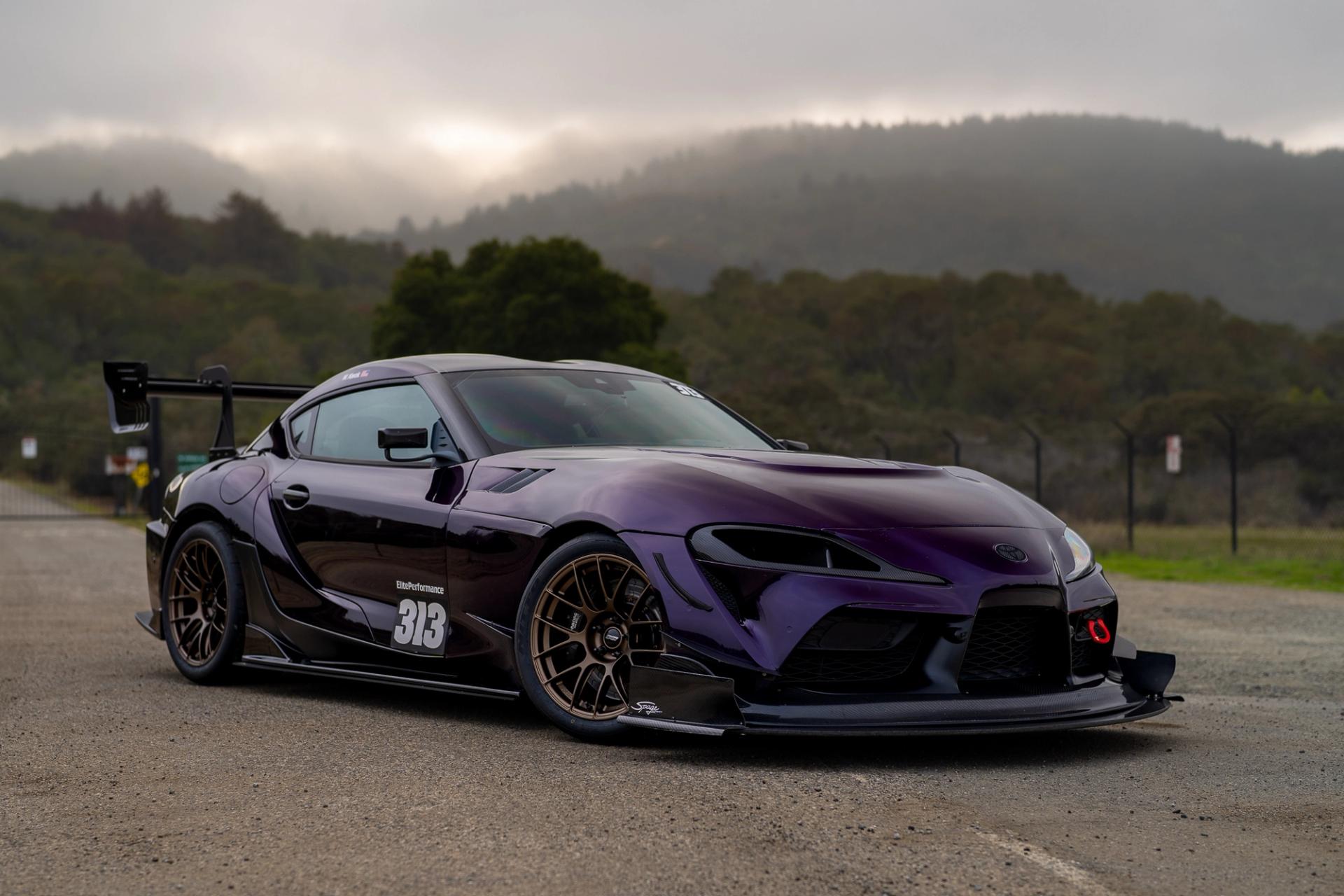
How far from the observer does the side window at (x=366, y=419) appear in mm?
6367

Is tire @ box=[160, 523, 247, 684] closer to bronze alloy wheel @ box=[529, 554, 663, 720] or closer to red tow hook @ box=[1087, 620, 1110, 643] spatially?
bronze alloy wheel @ box=[529, 554, 663, 720]

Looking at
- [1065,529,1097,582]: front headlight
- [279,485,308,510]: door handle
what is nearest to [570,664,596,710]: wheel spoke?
[1065,529,1097,582]: front headlight

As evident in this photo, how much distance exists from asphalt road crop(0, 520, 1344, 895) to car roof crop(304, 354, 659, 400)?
141 cm

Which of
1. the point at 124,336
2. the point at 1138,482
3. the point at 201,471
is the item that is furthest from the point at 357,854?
the point at 124,336

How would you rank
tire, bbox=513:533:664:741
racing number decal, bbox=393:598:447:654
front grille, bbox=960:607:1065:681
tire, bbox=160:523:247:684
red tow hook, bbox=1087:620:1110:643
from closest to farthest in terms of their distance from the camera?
1. front grille, bbox=960:607:1065:681
2. tire, bbox=513:533:664:741
3. red tow hook, bbox=1087:620:1110:643
4. racing number decal, bbox=393:598:447:654
5. tire, bbox=160:523:247:684

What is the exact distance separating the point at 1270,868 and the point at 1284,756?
175 centimetres

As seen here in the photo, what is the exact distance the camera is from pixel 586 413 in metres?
6.27

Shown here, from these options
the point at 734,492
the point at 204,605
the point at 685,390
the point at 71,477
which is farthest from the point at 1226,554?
the point at 71,477

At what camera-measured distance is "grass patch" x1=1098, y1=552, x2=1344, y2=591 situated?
54.3 feet

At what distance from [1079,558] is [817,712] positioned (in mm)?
1354

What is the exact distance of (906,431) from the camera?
55.4 metres

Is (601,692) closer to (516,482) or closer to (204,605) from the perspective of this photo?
(516,482)

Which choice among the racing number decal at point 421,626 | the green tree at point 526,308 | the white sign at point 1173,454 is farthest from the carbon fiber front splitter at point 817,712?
the green tree at point 526,308

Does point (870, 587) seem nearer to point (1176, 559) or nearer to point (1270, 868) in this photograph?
point (1270, 868)
